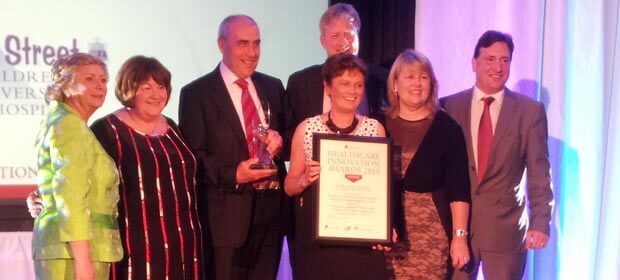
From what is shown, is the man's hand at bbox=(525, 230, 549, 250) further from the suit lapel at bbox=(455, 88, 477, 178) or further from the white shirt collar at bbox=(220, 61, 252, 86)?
the white shirt collar at bbox=(220, 61, 252, 86)

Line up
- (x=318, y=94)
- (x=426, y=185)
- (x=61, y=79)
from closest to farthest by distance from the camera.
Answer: (x=61, y=79)
(x=426, y=185)
(x=318, y=94)

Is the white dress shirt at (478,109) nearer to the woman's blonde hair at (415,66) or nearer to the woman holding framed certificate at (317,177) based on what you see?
the woman's blonde hair at (415,66)

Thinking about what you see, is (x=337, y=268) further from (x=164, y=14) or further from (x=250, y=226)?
(x=164, y=14)

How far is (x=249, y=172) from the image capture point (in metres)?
3.30

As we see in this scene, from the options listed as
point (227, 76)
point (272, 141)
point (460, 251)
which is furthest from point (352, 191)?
point (227, 76)

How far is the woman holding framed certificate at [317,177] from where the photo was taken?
3.12m

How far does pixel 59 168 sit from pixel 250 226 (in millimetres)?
1033

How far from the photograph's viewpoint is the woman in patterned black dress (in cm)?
305

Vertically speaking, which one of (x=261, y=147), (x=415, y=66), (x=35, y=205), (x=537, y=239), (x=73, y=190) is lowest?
(x=537, y=239)

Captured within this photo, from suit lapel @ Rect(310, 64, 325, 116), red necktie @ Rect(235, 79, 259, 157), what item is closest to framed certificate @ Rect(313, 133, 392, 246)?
red necktie @ Rect(235, 79, 259, 157)

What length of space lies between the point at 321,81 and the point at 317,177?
0.82 meters

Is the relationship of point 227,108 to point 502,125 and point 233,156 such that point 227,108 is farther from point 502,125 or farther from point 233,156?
point 502,125

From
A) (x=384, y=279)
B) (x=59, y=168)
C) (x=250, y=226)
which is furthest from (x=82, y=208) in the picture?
(x=384, y=279)

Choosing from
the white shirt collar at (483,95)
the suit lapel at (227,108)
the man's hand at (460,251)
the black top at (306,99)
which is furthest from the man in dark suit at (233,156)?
the white shirt collar at (483,95)
